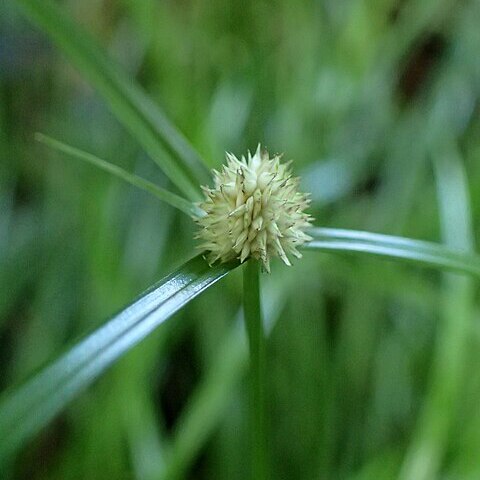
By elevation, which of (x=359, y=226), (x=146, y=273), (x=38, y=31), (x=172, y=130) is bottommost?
(x=172, y=130)

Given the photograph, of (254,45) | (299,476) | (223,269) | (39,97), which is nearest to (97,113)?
(39,97)

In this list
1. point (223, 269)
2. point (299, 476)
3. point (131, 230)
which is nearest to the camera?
point (223, 269)

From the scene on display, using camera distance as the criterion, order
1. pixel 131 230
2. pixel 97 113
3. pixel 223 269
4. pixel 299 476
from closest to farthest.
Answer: pixel 223 269 → pixel 299 476 → pixel 131 230 → pixel 97 113

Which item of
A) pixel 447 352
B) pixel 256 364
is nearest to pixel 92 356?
pixel 256 364

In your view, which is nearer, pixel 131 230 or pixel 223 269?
pixel 223 269

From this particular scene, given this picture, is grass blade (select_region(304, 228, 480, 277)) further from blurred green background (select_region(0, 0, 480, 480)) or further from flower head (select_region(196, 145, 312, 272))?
blurred green background (select_region(0, 0, 480, 480))

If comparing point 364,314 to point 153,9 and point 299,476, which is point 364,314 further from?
point 153,9

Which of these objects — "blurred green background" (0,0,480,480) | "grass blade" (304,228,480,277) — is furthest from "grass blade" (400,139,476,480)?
"grass blade" (304,228,480,277)
